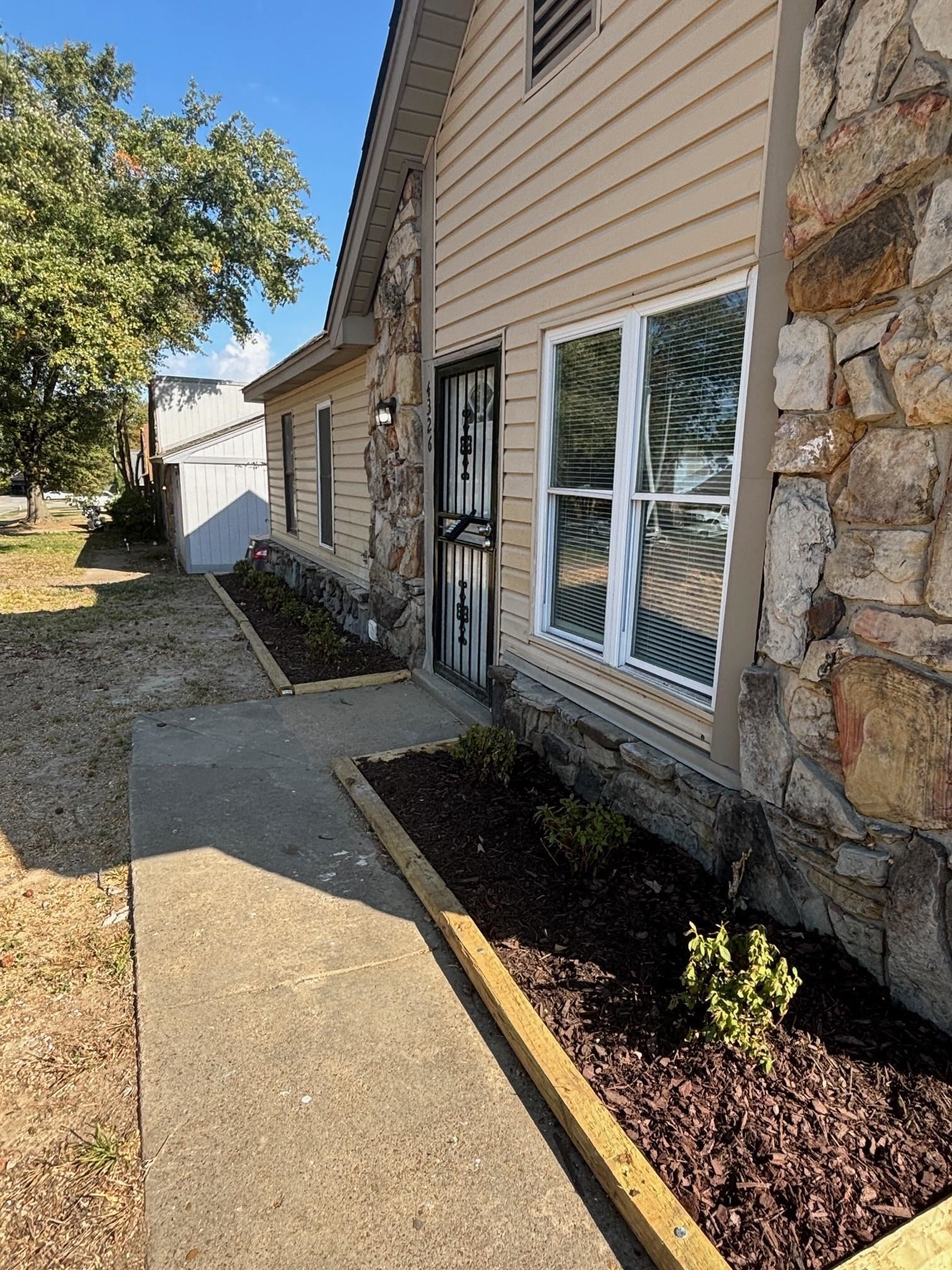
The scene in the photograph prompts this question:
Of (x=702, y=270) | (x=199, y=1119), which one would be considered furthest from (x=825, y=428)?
(x=199, y=1119)

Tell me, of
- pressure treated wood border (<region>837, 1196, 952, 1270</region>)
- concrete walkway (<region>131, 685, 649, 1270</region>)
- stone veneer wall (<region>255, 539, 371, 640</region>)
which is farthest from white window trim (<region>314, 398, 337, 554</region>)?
pressure treated wood border (<region>837, 1196, 952, 1270</region>)

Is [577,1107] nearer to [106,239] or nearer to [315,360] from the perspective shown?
[315,360]

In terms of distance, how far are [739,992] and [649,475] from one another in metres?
2.13

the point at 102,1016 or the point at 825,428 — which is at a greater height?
the point at 825,428

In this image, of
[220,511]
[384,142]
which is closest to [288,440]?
[220,511]

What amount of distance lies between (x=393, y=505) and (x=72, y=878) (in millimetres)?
3976

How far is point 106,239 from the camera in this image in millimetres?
15125

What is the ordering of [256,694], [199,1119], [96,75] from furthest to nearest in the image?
[96,75] → [256,694] → [199,1119]

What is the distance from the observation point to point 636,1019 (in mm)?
2277

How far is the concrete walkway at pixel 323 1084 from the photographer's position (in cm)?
173

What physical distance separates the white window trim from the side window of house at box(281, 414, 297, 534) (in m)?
1.38

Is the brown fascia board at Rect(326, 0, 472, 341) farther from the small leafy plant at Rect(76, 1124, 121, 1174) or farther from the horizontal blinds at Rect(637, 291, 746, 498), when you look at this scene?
the small leafy plant at Rect(76, 1124, 121, 1174)

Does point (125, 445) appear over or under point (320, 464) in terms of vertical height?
over

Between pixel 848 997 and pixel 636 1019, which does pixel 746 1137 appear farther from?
pixel 848 997
